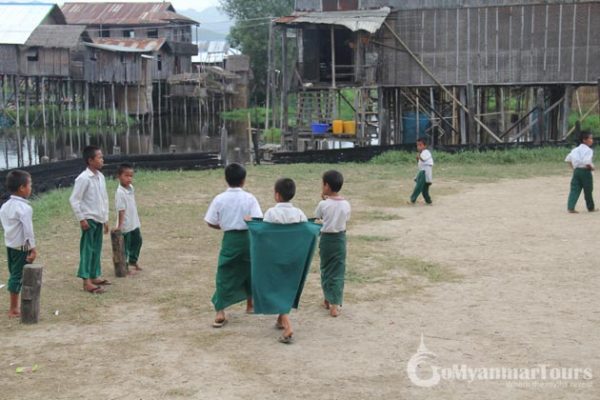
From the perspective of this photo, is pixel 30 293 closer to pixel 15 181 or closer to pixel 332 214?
pixel 15 181

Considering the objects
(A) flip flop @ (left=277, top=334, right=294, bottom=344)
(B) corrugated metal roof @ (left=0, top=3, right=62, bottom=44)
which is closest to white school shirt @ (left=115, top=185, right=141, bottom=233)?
(A) flip flop @ (left=277, top=334, right=294, bottom=344)

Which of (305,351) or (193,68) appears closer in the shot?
(305,351)

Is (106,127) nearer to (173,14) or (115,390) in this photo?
(173,14)

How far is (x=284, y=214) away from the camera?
6.46 metres

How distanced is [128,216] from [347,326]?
354 centimetres

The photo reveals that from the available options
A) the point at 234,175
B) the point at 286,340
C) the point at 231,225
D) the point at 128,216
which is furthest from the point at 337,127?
the point at 286,340

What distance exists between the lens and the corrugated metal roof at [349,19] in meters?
24.9

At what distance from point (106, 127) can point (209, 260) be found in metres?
41.3

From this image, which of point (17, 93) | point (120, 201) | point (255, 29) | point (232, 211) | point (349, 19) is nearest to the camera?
point (232, 211)

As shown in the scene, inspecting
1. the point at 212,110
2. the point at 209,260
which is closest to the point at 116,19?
the point at 212,110

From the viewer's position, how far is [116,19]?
197ft

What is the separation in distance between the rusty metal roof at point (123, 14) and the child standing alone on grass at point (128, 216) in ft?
169

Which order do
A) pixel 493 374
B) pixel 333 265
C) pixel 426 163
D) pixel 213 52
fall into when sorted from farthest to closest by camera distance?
pixel 213 52 → pixel 426 163 → pixel 333 265 → pixel 493 374

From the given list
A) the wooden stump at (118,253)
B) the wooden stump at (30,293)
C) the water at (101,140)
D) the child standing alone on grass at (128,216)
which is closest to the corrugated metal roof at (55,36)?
the water at (101,140)
